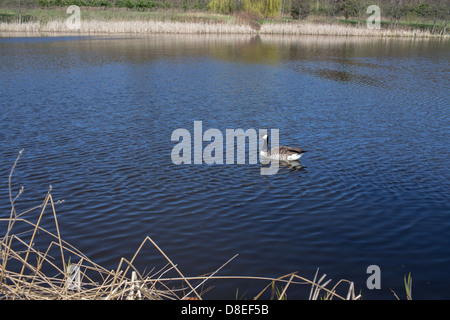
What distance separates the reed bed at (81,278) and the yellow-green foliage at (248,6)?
5383 centimetres

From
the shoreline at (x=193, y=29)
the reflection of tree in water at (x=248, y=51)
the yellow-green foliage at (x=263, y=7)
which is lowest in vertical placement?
the reflection of tree in water at (x=248, y=51)

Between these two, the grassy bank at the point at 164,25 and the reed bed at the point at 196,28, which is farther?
the grassy bank at the point at 164,25

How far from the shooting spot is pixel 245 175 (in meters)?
9.32

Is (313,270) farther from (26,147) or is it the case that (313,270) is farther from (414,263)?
(26,147)

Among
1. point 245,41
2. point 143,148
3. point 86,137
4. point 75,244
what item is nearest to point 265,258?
point 75,244

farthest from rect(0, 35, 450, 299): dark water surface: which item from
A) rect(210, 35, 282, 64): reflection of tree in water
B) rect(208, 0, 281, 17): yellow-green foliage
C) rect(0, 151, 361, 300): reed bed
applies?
rect(208, 0, 281, 17): yellow-green foliage

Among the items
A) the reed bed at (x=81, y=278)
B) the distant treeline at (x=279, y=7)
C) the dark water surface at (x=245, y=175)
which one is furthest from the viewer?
the distant treeline at (x=279, y=7)

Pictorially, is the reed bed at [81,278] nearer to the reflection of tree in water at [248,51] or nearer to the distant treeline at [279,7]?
the reflection of tree in water at [248,51]

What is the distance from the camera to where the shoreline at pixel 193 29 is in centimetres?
4356

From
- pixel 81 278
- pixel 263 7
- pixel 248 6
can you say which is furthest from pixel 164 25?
pixel 81 278

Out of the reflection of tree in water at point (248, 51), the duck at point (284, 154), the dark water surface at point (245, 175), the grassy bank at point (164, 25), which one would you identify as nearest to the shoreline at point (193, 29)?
the grassy bank at point (164, 25)

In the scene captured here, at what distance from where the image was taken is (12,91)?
17312mm

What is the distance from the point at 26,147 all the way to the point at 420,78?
2041 centimetres

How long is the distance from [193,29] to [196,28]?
351 mm
